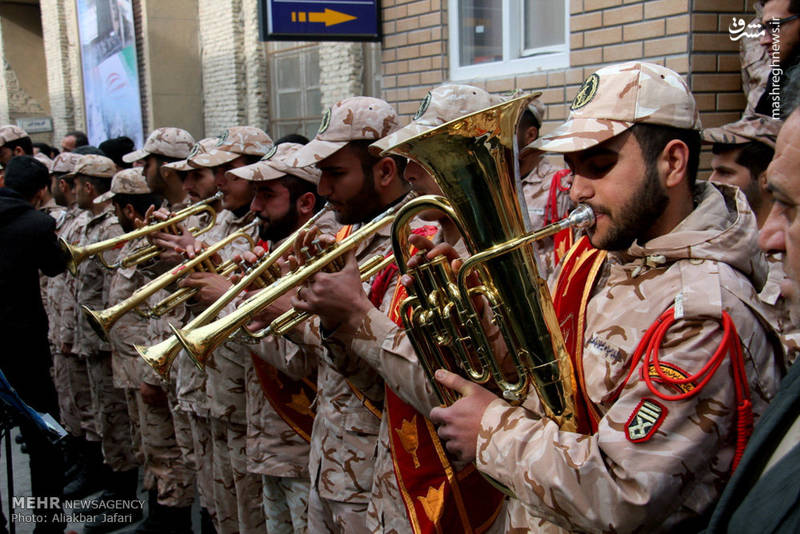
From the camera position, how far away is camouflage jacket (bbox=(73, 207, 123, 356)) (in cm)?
570

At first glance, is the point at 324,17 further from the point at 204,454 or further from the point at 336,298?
the point at 336,298

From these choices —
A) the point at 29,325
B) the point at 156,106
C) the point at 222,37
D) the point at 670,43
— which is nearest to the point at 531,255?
the point at 670,43

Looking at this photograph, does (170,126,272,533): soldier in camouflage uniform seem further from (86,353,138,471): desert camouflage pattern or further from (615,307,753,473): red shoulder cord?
(615,307,753,473): red shoulder cord

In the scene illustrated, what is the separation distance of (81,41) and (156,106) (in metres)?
4.89

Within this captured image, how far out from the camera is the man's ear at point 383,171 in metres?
3.01

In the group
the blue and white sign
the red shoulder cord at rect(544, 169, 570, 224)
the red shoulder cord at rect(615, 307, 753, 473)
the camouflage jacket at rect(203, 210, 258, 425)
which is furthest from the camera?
the blue and white sign

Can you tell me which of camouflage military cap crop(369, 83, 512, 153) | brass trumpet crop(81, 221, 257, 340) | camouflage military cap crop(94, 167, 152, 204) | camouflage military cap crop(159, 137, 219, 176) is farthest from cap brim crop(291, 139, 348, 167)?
camouflage military cap crop(94, 167, 152, 204)

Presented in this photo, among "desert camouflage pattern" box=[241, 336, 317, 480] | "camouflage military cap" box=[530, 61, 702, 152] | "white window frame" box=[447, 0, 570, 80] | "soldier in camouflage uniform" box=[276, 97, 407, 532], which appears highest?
"white window frame" box=[447, 0, 570, 80]

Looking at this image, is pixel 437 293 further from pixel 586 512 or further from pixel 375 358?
pixel 586 512

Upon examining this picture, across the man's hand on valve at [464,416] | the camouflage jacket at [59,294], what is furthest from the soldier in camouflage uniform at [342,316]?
the camouflage jacket at [59,294]

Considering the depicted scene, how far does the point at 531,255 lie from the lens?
1799 mm

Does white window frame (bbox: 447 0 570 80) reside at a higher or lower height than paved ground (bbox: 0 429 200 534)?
Answer: higher

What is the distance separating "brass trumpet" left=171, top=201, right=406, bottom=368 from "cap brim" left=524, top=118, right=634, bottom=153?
94 centimetres

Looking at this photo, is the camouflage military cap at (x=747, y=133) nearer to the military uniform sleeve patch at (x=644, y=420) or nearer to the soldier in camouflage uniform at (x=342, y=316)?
the soldier in camouflage uniform at (x=342, y=316)
